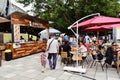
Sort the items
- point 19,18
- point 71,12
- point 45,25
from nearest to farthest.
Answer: point 19,18, point 45,25, point 71,12

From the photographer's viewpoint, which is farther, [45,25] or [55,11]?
[55,11]

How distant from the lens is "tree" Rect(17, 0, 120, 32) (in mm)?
22406

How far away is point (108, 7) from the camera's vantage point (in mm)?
22531

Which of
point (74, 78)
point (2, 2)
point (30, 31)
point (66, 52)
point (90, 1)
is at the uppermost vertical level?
point (90, 1)

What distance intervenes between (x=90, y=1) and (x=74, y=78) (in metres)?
16.6

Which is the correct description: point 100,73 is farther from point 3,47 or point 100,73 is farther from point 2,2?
point 2,2

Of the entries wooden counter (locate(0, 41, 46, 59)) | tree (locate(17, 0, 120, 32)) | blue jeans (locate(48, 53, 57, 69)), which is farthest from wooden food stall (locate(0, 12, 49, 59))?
tree (locate(17, 0, 120, 32))

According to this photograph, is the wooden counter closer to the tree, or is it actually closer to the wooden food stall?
the wooden food stall

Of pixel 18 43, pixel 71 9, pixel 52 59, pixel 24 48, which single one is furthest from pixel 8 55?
pixel 71 9

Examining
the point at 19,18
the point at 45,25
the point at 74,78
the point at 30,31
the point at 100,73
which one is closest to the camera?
the point at 74,78

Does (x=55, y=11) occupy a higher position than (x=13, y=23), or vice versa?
(x=55, y=11)

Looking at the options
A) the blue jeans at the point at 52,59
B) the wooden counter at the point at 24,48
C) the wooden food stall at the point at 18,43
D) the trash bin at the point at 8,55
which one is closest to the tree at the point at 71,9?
the wooden counter at the point at 24,48

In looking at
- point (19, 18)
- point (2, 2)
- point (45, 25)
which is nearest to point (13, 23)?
point (19, 18)

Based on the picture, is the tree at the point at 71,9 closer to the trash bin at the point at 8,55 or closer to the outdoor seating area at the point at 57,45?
the outdoor seating area at the point at 57,45
